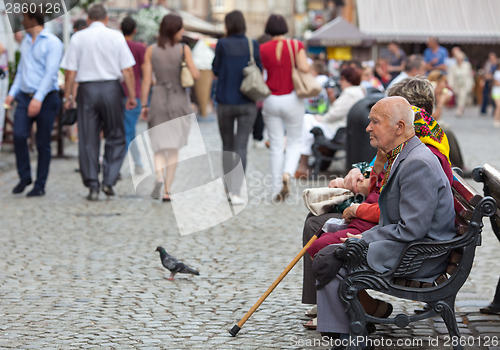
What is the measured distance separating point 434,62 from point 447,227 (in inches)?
1007

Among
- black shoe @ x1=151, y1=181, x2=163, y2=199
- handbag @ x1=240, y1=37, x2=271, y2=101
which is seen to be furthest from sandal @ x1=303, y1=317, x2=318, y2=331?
black shoe @ x1=151, y1=181, x2=163, y2=199

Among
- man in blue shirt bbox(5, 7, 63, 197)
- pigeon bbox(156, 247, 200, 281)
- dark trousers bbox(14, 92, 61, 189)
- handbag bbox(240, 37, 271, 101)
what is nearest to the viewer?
pigeon bbox(156, 247, 200, 281)

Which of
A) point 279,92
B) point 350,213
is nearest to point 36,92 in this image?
point 279,92

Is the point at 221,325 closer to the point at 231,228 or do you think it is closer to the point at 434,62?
the point at 231,228

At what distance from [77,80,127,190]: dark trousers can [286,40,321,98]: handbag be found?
1956 millimetres

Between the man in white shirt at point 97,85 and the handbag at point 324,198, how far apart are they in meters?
5.48

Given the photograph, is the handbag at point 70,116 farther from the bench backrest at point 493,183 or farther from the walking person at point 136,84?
the bench backrest at point 493,183

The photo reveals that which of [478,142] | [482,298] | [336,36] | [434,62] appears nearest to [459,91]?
[434,62]

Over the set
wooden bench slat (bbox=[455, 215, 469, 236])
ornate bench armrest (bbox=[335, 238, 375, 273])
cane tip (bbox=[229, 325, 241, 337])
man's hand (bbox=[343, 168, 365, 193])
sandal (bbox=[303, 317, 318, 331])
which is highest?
man's hand (bbox=[343, 168, 365, 193])

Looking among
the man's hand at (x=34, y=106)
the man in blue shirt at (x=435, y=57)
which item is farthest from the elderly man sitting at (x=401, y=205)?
the man in blue shirt at (x=435, y=57)

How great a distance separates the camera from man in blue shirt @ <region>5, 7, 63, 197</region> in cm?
1062

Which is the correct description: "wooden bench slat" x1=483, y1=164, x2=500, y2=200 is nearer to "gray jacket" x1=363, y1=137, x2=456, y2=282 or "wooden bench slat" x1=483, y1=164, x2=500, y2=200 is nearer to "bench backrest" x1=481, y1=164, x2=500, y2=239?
"bench backrest" x1=481, y1=164, x2=500, y2=239

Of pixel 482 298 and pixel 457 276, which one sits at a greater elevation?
pixel 457 276

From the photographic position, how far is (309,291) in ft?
17.5
